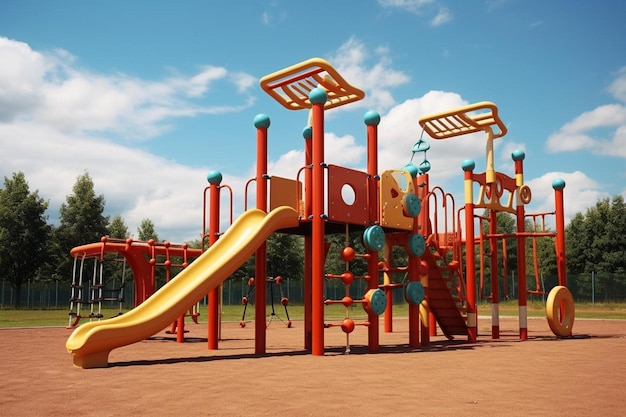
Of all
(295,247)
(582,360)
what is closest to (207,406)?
(582,360)

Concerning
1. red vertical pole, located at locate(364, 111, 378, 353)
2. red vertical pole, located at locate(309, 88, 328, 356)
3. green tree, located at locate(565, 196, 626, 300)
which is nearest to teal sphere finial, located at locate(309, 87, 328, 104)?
red vertical pole, located at locate(309, 88, 328, 356)

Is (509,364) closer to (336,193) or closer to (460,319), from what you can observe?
(336,193)

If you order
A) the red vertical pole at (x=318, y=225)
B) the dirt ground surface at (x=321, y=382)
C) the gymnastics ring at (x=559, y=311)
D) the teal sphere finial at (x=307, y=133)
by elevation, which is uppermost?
the teal sphere finial at (x=307, y=133)

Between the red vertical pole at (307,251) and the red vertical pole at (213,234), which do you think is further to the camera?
the red vertical pole at (213,234)

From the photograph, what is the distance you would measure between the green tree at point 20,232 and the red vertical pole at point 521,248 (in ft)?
123

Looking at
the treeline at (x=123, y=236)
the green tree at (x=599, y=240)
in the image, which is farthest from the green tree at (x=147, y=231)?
the green tree at (x=599, y=240)

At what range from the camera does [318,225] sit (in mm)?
12734

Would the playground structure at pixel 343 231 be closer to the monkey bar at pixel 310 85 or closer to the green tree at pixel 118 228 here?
the monkey bar at pixel 310 85

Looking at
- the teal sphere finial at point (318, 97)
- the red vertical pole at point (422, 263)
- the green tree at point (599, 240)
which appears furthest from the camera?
the green tree at point (599, 240)

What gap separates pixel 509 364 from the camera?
10.9m

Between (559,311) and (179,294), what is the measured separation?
12.4 metres

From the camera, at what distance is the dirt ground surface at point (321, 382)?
6.79 meters

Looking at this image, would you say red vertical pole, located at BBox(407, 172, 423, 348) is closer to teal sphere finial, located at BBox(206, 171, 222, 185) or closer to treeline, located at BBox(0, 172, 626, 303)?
teal sphere finial, located at BBox(206, 171, 222, 185)

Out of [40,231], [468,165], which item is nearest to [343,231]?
[468,165]
